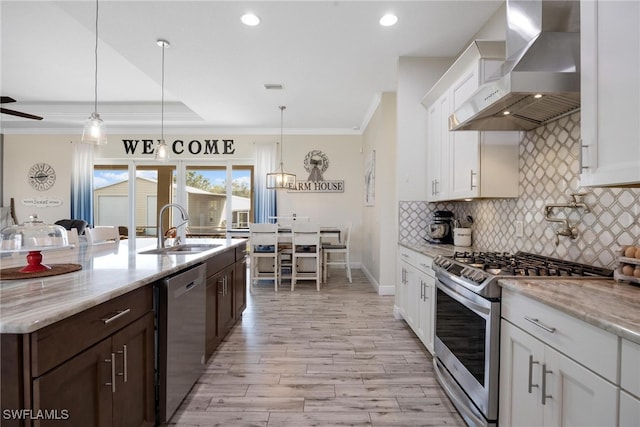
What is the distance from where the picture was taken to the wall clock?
660 cm

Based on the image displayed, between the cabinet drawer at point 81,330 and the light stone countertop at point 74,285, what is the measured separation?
0.15 ft

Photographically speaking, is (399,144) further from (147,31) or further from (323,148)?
(323,148)

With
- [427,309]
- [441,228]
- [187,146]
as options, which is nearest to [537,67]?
[427,309]

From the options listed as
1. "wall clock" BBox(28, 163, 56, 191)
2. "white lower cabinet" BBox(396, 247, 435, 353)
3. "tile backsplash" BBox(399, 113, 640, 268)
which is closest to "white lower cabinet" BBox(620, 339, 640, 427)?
"tile backsplash" BBox(399, 113, 640, 268)

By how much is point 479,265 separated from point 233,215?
5.75 m

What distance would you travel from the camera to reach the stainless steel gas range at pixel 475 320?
151 centimetres

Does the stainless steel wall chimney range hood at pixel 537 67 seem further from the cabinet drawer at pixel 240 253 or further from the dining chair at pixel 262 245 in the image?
the dining chair at pixel 262 245

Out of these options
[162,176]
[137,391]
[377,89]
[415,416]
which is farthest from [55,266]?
[162,176]

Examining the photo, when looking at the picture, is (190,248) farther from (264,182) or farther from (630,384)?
(264,182)

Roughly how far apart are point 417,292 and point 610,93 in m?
2.00

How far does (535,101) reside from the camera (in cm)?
171

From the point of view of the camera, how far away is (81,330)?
107 cm

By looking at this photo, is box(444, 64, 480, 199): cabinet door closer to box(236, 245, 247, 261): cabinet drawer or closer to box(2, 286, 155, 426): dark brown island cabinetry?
box(236, 245, 247, 261): cabinet drawer

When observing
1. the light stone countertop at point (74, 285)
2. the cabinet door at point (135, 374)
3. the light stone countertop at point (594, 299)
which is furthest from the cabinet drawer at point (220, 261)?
the light stone countertop at point (594, 299)
